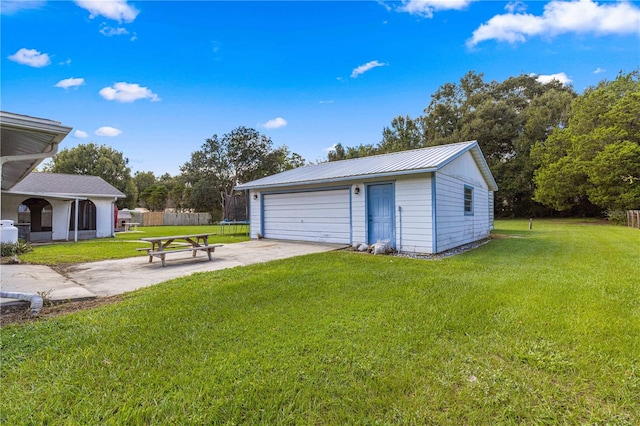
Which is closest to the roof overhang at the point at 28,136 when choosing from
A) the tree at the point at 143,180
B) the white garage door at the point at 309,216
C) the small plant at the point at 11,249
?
the small plant at the point at 11,249

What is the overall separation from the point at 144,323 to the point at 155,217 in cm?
2918

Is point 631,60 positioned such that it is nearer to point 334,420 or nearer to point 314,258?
point 314,258

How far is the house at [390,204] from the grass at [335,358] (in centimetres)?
370

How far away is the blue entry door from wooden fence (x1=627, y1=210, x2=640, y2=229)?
16055 mm

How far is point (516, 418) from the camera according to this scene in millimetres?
1876

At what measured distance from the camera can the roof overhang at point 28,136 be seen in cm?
402

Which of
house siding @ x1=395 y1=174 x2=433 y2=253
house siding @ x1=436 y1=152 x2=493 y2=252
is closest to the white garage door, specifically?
house siding @ x1=395 y1=174 x2=433 y2=253

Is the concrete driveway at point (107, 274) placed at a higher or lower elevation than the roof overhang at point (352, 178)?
lower

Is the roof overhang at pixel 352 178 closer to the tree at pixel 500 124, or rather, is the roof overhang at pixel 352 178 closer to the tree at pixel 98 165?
the tree at pixel 500 124

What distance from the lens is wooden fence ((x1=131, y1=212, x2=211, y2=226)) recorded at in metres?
28.1

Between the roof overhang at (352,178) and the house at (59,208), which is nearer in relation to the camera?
the roof overhang at (352,178)

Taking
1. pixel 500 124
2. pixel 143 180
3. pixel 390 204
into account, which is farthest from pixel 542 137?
pixel 143 180

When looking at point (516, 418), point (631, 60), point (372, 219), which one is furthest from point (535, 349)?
point (631, 60)

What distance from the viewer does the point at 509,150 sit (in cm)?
2969
